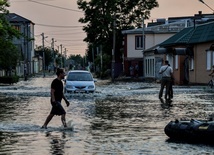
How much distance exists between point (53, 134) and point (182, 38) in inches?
1606

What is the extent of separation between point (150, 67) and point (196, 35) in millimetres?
22654

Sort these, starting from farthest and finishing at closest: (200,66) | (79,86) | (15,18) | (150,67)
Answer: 1. (15,18)
2. (150,67)
3. (200,66)
4. (79,86)

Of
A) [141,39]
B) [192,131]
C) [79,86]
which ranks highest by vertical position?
[141,39]

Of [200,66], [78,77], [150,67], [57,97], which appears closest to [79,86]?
[78,77]

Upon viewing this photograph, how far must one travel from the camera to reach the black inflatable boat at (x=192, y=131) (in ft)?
45.3

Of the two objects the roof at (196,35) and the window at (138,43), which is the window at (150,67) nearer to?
the window at (138,43)

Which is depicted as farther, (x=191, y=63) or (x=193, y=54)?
(x=191, y=63)

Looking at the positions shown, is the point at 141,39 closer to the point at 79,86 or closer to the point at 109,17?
the point at 109,17

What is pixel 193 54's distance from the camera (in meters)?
52.8

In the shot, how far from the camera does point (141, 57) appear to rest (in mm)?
86688

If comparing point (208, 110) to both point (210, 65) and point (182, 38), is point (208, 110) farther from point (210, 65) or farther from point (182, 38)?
point (182, 38)

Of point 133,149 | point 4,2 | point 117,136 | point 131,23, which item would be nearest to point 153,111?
point 117,136

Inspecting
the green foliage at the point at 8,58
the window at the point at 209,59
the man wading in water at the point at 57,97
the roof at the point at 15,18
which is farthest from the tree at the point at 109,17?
the man wading in water at the point at 57,97

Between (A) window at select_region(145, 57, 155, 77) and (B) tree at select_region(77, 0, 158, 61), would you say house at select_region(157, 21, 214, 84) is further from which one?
(B) tree at select_region(77, 0, 158, 61)
